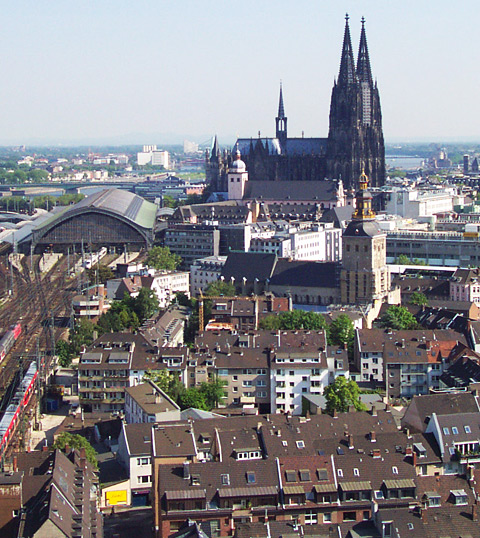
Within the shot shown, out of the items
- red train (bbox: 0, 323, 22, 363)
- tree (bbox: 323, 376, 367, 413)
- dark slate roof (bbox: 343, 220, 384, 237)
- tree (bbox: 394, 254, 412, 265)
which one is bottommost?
red train (bbox: 0, 323, 22, 363)

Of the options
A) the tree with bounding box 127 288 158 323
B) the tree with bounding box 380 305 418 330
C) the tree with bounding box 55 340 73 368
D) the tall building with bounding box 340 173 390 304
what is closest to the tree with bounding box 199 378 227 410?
the tree with bounding box 55 340 73 368

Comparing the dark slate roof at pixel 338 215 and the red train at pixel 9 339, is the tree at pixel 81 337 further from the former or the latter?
the dark slate roof at pixel 338 215

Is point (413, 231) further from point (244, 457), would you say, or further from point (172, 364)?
point (244, 457)

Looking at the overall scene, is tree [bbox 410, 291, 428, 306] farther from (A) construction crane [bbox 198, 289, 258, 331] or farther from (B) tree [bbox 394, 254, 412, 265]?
(B) tree [bbox 394, 254, 412, 265]

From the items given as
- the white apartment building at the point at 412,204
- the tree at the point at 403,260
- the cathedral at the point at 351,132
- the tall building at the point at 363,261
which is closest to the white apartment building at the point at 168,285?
the tall building at the point at 363,261

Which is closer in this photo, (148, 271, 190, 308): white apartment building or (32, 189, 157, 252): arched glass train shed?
(148, 271, 190, 308): white apartment building

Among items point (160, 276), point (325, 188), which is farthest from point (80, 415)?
point (325, 188)
